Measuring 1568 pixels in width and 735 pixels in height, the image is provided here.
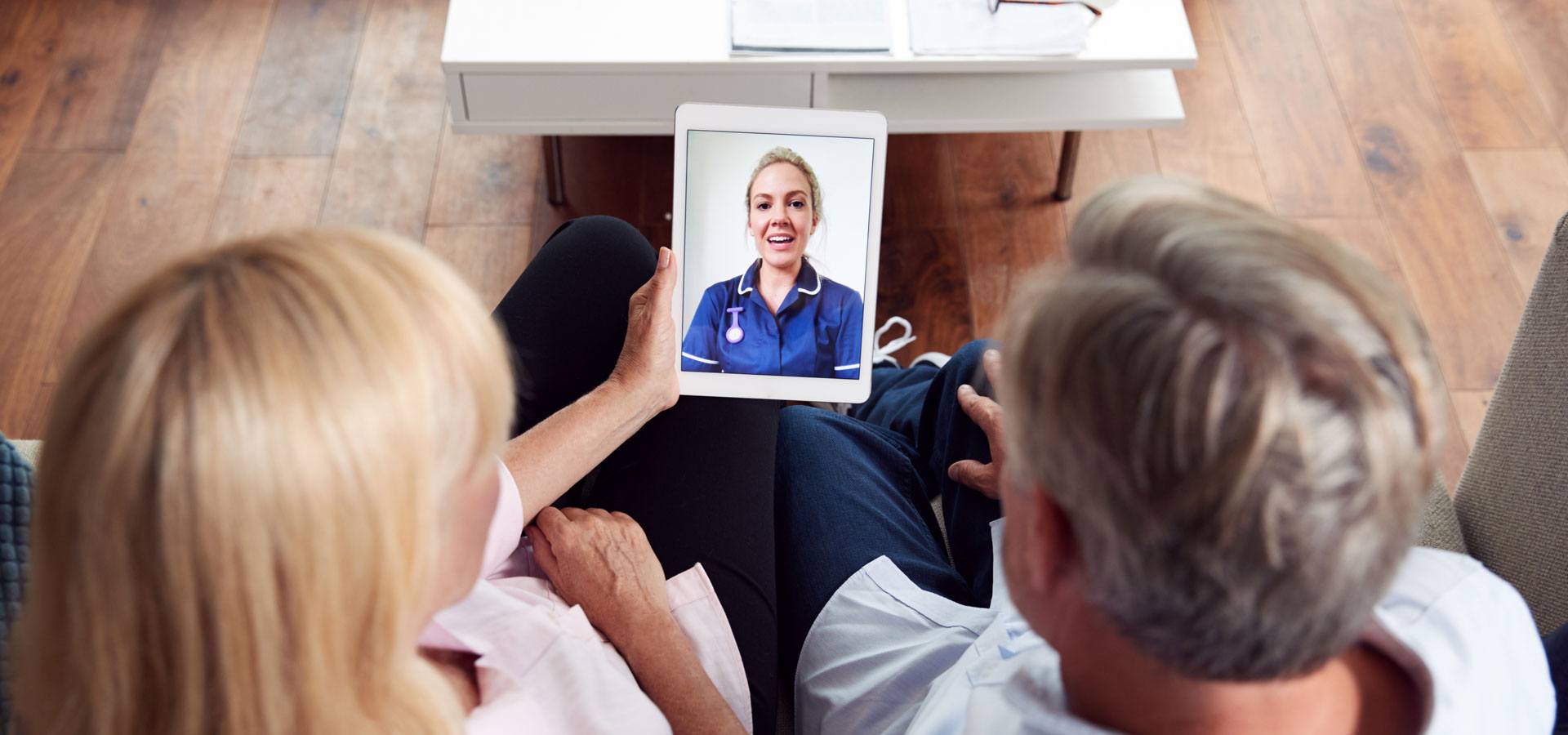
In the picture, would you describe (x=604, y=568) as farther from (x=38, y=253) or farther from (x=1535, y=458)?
(x=38, y=253)

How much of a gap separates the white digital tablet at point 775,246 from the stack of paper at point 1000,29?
39 cm

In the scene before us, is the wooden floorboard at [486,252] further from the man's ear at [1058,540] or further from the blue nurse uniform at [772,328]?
the man's ear at [1058,540]

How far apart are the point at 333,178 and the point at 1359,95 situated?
71.6 inches

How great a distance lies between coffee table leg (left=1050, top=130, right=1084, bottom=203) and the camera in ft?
5.98

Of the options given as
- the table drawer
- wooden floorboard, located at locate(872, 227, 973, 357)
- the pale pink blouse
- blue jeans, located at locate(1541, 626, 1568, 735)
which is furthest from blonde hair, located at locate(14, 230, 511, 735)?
wooden floorboard, located at locate(872, 227, 973, 357)

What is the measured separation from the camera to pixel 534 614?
910 mm

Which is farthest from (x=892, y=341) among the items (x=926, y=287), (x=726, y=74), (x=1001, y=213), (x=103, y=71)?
(x=103, y=71)

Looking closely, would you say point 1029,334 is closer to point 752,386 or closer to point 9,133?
point 752,386

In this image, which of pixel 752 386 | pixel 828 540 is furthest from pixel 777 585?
pixel 752 386

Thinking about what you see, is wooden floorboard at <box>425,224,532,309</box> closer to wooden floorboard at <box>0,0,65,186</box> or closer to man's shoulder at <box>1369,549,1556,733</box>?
wooden floorboard at <box>0,0,65,186</box>

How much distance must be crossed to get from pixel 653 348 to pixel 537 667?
38 centimetres

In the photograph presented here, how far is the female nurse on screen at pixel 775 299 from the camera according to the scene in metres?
1.22

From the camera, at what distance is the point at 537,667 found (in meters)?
0.88

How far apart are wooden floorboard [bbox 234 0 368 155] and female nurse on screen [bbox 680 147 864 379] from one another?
108 centimetres
